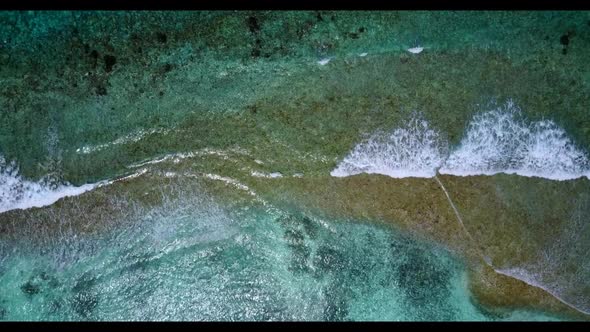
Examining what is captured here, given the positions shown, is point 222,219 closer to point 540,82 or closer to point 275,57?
point 275,57

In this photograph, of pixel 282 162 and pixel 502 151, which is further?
pixel 282 162

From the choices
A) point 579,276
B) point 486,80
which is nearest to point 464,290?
point 579,276

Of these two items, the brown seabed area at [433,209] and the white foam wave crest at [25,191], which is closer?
the brown seabed area at [433,209]


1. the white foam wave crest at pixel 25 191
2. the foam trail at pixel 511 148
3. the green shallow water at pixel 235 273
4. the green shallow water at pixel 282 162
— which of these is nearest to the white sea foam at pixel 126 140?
the green shallow water at pixel 282 162

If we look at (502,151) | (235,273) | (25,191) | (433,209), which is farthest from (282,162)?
(25,191)

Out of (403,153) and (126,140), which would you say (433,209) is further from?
(126,140)

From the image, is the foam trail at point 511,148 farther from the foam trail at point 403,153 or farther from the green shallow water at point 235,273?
the green shallow water at point 235,273

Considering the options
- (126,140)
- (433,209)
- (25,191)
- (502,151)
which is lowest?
(433,209)

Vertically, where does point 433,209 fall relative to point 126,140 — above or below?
below
